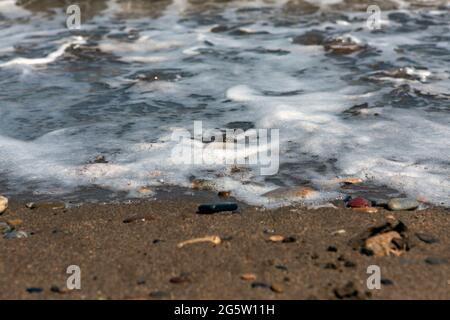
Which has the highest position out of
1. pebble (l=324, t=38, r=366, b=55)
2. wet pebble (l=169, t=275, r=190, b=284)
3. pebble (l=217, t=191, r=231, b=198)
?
pebble (l=324, t=38, r=366, b=55)

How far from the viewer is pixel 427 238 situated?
3.07m

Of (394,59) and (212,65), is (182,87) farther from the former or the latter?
(394,59)

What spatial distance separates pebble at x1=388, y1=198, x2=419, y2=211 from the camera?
11.3 feet

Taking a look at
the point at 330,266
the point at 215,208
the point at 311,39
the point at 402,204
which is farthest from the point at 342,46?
the point at 330,266

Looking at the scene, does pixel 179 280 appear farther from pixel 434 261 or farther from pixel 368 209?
pixel 368 209

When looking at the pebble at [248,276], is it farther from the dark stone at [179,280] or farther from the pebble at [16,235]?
the pebble at [16,235]

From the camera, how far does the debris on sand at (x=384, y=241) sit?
9.57ft

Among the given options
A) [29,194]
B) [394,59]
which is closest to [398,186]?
[29,194]

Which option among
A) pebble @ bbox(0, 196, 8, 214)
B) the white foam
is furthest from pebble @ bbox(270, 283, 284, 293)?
the white foam

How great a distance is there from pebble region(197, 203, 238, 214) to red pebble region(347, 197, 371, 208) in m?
0.60

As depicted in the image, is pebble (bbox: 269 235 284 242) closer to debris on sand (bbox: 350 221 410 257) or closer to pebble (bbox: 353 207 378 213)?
debris on sand (bbox: 350 221 410 257)

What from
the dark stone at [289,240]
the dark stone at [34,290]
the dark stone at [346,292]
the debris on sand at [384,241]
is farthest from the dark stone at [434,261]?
the dark stone at [34,290]

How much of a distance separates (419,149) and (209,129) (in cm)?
148

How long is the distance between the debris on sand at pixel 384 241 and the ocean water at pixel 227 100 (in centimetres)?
56
